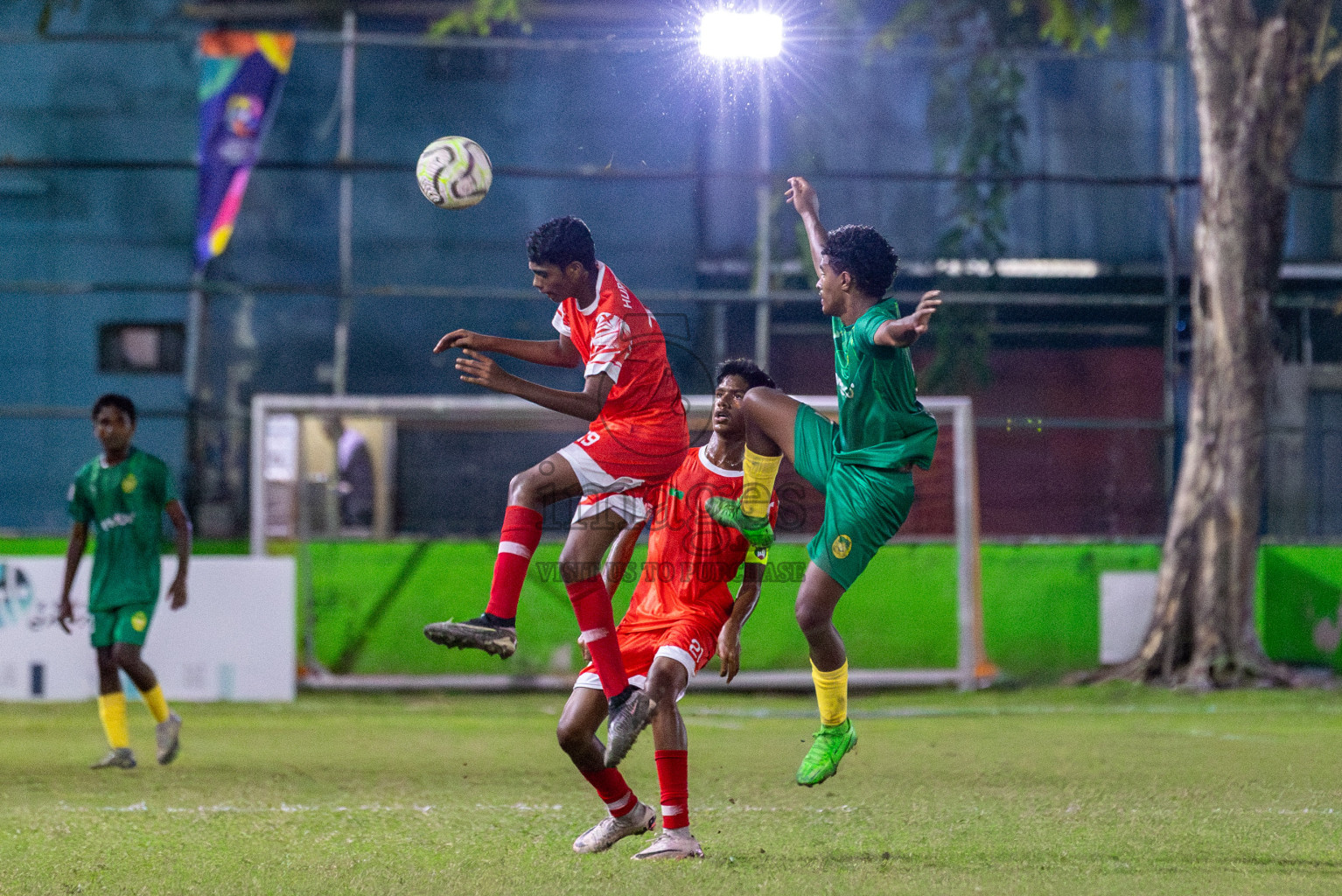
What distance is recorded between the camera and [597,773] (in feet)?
18.2

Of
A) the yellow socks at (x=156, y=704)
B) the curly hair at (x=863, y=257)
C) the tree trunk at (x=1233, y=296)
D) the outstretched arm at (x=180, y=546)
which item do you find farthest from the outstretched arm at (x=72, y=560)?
the tree trunk at (x=1233, y=296)

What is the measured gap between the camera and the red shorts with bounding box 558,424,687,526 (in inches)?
213

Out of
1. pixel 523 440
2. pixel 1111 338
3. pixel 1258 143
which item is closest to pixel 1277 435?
pixel 1111 338

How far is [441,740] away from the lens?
9781 mm

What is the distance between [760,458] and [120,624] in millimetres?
4532

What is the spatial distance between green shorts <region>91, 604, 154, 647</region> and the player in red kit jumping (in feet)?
12.8

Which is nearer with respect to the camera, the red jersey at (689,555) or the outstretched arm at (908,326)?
the outstretched arm at (908,326)

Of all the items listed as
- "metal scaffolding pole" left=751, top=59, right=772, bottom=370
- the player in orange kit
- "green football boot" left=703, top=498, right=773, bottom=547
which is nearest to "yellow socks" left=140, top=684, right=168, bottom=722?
the player in orange kit

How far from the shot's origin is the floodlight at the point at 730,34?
719cm

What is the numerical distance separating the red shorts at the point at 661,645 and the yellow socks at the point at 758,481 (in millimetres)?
457

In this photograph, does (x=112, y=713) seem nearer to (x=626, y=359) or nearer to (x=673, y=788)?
(x=673, y=788)

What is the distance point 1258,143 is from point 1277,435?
3.56m

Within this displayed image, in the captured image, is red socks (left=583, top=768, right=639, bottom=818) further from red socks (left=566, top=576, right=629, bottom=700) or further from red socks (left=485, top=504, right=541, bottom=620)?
red socks (left=485, top=504, right=541, bottom=620)

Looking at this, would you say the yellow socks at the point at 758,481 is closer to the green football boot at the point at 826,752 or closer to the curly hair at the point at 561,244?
the green football boot at the point at 826,752
